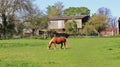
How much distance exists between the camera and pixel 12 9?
85688mm

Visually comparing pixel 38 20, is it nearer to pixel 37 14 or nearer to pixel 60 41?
pixel 37 14

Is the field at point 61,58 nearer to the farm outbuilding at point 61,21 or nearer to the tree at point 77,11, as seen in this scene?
the farm outbuilding at point 61,21

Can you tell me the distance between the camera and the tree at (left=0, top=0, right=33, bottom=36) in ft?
280

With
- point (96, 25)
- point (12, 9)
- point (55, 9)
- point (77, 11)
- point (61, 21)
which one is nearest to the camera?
point (12, 9)

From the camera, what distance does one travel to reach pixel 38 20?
92.0m

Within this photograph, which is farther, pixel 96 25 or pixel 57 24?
pixel 57 24

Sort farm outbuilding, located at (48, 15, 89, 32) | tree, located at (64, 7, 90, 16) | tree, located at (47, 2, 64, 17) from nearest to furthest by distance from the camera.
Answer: farm outbuilding, located at (48, 15, 89, 32) < tree, located at (47, 2, 64, 17) < tree, located at (64, 7, 90, 16)

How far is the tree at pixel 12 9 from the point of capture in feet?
280

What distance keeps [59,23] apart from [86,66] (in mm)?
123847

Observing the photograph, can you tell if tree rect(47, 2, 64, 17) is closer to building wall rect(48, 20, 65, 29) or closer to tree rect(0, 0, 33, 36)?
building wall rect(48, 20, 65, 29)

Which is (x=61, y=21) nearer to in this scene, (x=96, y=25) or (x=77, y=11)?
(x=96, y=25)

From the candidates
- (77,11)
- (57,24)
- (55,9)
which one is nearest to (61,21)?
(57,24)

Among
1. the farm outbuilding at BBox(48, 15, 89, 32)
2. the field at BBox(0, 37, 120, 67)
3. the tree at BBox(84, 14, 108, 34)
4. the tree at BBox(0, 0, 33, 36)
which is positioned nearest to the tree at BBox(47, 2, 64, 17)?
the farm outbuilding at BBox(48, 15, 89, 32)

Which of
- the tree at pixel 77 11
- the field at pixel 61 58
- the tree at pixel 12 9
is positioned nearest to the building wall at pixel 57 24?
the tree at pixel 77 11
